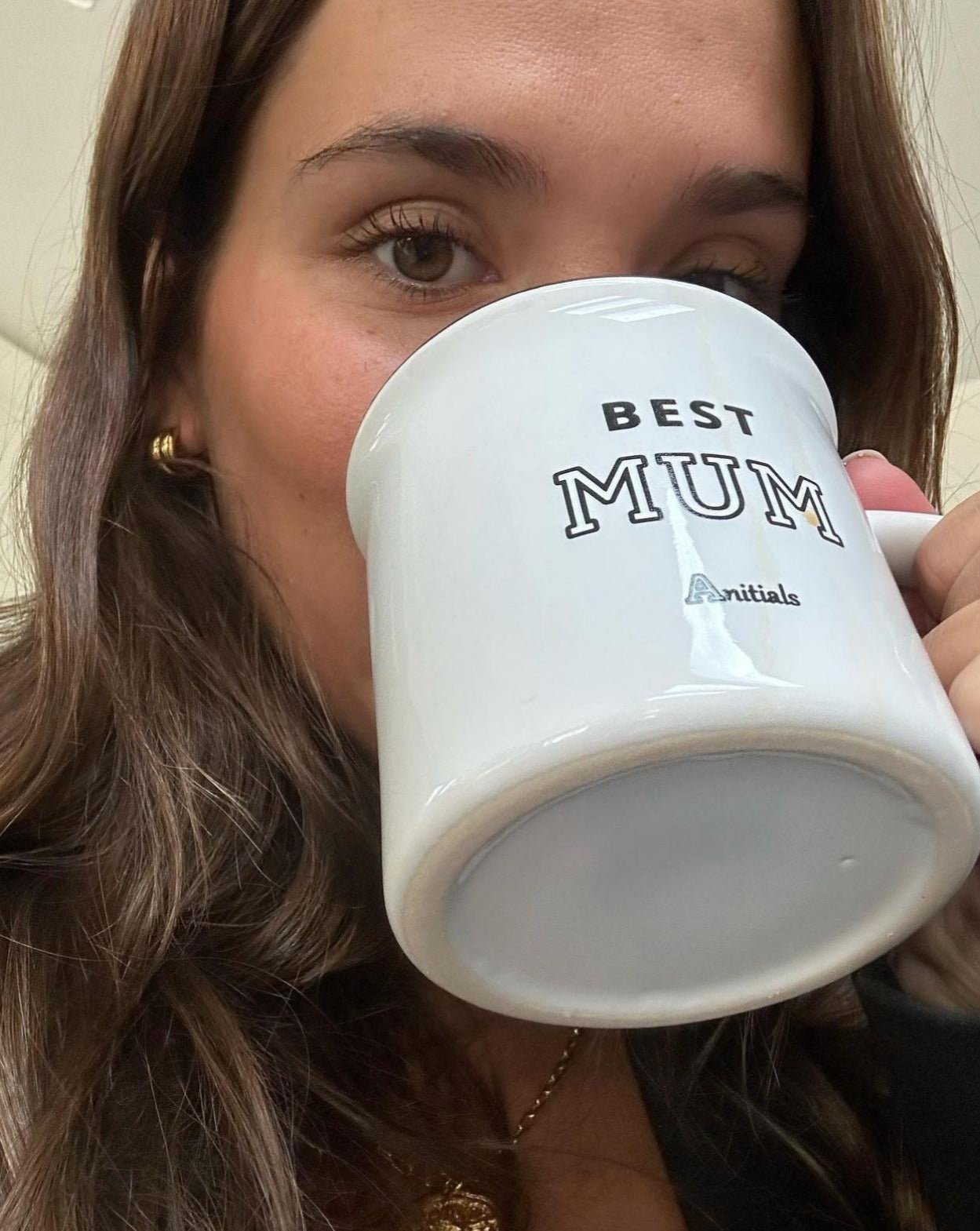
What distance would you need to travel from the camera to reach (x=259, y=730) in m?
0.71

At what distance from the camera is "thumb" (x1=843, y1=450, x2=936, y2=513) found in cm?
54

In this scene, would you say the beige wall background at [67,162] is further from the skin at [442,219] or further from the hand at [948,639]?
the hand at [948,639]

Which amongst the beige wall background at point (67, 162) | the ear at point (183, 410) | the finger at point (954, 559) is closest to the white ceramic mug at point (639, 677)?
the finger at point (954, 559)

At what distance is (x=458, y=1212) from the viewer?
66 centimetres

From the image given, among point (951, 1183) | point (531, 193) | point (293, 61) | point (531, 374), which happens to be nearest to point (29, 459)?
point (293, 61)

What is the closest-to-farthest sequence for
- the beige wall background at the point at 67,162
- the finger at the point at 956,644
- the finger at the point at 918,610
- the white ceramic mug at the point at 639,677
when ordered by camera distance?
the white ceramic mug at the point at 639,677 → the finger at the point at 956,644 → the finger at the point at 918,610 → the beige wall background at the point at 67,162

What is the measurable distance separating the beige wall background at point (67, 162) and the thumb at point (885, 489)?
3.01 feet

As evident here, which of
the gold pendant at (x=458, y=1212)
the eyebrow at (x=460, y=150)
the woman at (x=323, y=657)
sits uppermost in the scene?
the eyebrow at (x=460, y=150)

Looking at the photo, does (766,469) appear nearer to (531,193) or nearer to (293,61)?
(531,193)

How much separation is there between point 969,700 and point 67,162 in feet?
5.23

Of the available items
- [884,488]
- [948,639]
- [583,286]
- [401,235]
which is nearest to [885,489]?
[884,488]

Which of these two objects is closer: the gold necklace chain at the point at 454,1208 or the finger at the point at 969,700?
the finger at the point at 969,700

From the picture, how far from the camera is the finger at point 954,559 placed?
477 millimetres

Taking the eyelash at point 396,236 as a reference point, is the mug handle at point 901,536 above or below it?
below
